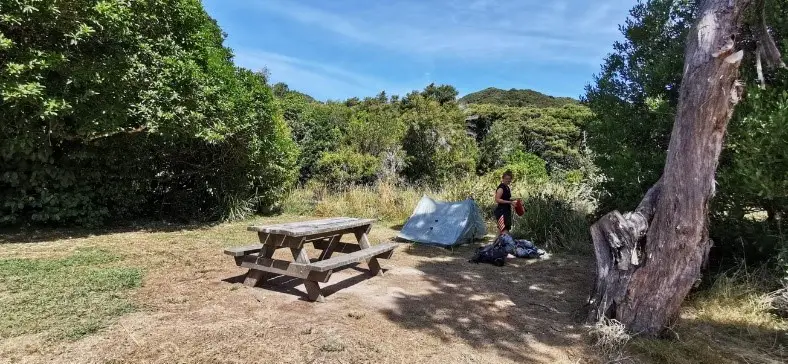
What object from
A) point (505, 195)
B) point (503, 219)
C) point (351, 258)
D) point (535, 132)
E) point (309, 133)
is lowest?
point (351, 258)

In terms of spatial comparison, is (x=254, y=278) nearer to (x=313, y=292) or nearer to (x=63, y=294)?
(x=313, y=292)

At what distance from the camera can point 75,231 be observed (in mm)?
7727

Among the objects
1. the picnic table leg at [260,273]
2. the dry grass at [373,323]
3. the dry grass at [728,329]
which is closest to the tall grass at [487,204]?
the dry grass at [373,323]

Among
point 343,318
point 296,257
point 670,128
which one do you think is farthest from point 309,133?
point 343,318

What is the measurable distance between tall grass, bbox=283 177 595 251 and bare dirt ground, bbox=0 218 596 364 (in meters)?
1.30

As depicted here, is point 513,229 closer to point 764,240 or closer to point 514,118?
point 764,240

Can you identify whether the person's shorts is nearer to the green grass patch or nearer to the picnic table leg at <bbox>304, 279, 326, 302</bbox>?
the picnic table leg at <bbox>304, 279, 326, 302</bbox>

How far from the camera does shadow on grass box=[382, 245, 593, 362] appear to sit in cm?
366

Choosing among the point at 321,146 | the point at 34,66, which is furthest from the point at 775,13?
the point at 321,146

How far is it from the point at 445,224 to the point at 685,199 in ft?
15.1

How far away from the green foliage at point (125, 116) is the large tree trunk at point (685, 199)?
21.1 ft

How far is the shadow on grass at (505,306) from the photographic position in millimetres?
3662

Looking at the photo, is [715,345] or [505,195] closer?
[715,345]

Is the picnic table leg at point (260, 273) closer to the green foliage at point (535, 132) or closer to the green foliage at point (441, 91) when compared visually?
the green foliage at point (535, 132)
